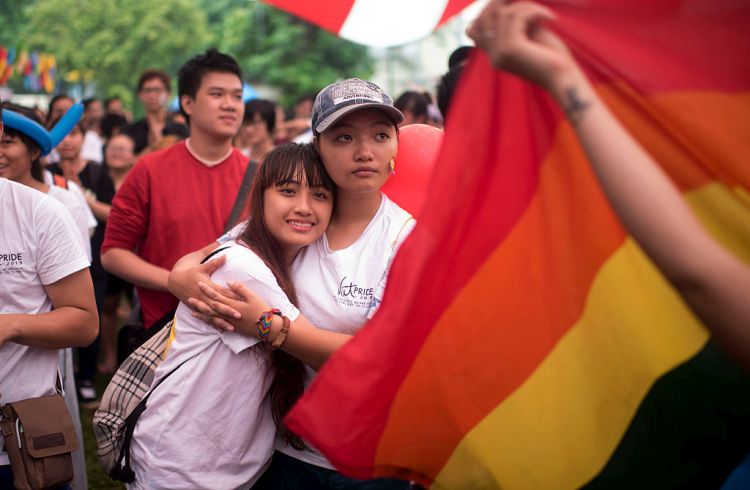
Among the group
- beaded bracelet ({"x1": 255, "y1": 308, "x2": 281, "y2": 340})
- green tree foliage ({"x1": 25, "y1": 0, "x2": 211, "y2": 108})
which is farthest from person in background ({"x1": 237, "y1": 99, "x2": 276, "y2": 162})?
green tree foliage ({"x1": 25, "y1": 0, "x2": 211, "y2": 108})

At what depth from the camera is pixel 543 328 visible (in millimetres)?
1875

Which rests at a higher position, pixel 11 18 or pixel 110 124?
pixel 11 18

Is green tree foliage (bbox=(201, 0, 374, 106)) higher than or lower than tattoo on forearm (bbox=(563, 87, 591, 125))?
higher

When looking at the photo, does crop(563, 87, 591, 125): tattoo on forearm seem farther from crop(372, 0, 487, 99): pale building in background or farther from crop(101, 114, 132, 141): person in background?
crop(372, 0, 487, 99): pale building in background

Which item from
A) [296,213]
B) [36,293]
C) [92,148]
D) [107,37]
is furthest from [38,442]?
[107,37]

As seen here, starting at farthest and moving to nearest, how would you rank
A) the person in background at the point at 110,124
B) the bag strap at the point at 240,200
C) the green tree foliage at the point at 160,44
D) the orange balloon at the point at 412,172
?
the green tree foliage at the point at 160,44
the person in background at the point at 110,124
the bag strap at the point at 240,200
the orange balloon at the point at 412,172

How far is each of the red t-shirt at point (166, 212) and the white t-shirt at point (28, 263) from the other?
3.72 ft

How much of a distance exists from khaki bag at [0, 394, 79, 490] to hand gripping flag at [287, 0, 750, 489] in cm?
135

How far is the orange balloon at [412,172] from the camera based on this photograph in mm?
2740

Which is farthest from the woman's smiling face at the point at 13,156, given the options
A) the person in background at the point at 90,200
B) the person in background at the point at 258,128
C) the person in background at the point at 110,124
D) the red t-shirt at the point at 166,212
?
the person in background at the point at 110,124

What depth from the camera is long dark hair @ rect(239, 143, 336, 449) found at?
2592mm

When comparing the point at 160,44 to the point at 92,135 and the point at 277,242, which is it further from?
the point at 277,242

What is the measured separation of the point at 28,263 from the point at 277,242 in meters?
0.89

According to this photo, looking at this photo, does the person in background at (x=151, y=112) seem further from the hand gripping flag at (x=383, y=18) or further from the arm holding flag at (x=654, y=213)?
the arm holding flag at (x=654, y=213)
